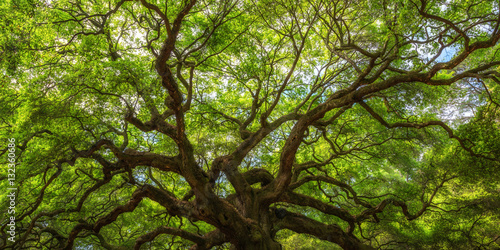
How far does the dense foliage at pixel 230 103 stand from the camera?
541 cm

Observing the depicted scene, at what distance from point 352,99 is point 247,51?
3.36 metres

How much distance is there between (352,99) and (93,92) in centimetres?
545

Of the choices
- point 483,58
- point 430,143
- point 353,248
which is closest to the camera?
point 353,248

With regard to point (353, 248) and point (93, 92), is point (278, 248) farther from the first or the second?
point (93, 92)

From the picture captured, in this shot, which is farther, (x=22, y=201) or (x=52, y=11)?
(x=22, y=201)

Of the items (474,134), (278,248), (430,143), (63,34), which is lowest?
(278,248)

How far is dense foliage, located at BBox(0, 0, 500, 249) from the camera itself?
541 centimetres

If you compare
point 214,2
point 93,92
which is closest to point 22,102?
point 93,92

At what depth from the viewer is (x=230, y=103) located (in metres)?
9.45

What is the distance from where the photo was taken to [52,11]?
17.6 ft

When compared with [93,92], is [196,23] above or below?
above

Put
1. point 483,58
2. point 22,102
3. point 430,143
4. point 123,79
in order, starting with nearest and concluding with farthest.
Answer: point 123,79, point 22,102, point 483,58, point 430,143

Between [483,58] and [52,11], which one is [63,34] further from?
[483,58]

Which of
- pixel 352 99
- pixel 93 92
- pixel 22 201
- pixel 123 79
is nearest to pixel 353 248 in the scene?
pixel 352 99
